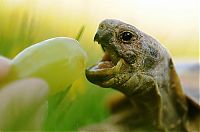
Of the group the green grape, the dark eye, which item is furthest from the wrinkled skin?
the green grape

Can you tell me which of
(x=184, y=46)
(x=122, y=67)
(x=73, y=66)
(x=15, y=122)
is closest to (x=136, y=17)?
(x=184, y=46)

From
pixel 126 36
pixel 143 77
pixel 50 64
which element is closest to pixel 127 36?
pixel 126 36

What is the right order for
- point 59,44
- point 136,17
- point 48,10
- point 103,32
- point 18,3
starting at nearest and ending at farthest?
point 59,44
point 103,32
point 18,3
point 48,10
point 136,17

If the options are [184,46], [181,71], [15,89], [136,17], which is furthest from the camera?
[184,46]

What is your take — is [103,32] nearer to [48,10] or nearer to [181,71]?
[48,10]

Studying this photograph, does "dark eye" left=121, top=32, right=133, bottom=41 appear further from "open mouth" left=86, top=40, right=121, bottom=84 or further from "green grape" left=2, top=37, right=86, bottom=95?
"green grape" left=2, top=37, right=86, bottom=95

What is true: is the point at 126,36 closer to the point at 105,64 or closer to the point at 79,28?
the point at 105,64
